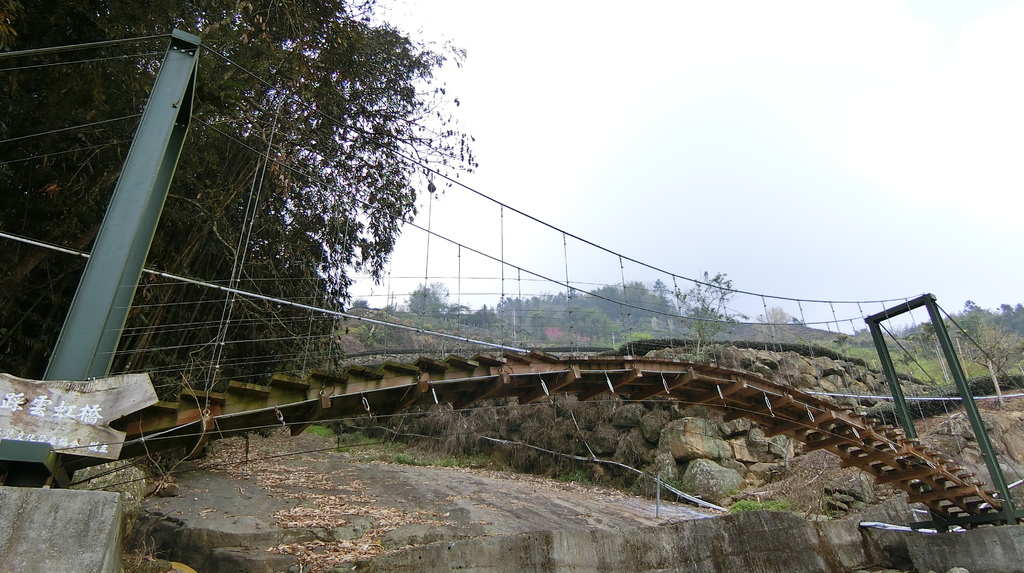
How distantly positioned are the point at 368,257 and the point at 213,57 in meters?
3.80

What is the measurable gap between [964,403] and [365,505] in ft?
32.4

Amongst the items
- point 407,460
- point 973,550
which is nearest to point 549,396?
point 973,550

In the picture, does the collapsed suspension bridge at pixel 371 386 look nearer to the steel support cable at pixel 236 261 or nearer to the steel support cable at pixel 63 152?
the steel support cable at pixel 236 261

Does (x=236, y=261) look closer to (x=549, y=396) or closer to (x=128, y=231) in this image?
(x=128, y=231)

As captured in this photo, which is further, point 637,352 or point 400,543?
point 637,352

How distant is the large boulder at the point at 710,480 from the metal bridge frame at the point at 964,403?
10.7 feet

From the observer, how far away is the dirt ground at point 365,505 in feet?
21.9

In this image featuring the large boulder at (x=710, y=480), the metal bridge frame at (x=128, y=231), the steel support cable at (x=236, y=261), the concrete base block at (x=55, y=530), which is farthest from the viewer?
the large boulder at (x=710, y=480)

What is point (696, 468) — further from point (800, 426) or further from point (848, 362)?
point (848, 362)

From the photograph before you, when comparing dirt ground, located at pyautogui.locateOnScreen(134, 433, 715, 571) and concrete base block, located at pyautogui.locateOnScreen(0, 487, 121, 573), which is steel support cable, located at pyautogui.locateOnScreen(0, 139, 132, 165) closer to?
dirt ground, located at pyautogui.locateOnScreen(134, 433, 715, 571)

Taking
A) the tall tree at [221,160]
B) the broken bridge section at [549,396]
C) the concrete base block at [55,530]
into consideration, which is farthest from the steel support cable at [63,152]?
the concrete base block at [55,530]

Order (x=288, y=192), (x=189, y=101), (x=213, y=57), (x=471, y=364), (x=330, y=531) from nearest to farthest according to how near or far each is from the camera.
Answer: (x=189, y=101), (x=471, y=364), (x=213, y=57), (x=330, y=531), (x=288, y=192)

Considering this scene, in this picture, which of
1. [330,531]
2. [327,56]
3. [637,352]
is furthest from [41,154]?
[637,352]

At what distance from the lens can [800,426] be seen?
28.9 feet
